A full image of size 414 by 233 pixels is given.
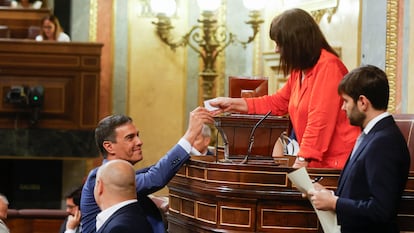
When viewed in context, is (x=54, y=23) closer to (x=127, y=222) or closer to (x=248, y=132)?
(x=248, y=132)

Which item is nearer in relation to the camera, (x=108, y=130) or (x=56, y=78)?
(x=108, y=130)

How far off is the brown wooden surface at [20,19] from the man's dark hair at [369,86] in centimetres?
771

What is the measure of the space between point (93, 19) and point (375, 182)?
26.1 ft

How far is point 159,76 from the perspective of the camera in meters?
11.7

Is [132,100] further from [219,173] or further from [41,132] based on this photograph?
[219,173]

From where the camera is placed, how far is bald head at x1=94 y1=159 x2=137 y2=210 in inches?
154

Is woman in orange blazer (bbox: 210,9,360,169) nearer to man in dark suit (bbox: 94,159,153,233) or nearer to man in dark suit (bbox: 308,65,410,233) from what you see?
man in dark suit (bbox: 308,65,410,233)

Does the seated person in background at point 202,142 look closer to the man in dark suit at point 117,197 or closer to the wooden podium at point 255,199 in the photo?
the wooden podium at point 255,199

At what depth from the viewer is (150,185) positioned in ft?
15.5

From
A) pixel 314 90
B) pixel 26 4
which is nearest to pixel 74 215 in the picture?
pixel 314 90

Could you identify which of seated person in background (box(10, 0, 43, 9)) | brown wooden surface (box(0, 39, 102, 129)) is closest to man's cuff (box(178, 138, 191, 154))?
brown wooden surface (box(0, 39, 102, 129))

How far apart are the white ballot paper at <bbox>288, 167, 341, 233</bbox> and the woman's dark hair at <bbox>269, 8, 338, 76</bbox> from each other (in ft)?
3.39

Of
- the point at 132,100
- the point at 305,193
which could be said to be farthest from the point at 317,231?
the point at 132,100

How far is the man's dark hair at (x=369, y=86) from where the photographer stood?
4.11 meters
